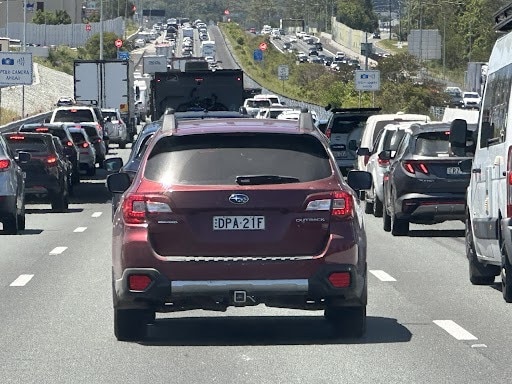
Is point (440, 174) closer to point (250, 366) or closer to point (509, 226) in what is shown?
point (509, 226)

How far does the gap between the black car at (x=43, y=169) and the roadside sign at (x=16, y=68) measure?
44.1 meters

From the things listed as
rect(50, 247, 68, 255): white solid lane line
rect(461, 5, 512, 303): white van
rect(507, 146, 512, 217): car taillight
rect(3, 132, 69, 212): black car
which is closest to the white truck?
rect(3, 132, 69, 212): black car

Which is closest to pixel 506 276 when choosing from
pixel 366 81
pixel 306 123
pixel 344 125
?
pixel 306 123

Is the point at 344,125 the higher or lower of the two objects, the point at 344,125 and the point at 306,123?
the lower

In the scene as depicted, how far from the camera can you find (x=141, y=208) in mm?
12062

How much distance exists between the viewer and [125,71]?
64.6 m

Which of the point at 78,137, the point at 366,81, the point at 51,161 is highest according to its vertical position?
the point at 51,161

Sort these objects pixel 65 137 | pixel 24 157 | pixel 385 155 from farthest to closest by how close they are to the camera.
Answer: pixel 65 137, pixel 24 157, pixel 385 155

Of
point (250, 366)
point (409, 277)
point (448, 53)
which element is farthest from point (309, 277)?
point (448, 53)

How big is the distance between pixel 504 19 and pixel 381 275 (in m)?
3.76

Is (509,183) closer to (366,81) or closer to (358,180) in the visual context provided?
(358,180)

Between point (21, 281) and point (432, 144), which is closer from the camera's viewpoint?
point (21, 281)

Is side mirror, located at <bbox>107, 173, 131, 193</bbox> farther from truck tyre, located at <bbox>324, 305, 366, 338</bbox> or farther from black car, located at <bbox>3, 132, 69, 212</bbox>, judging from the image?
black car, located at <bbox>3, 132, 69, 212</bbox>

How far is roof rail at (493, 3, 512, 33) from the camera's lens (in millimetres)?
15648
